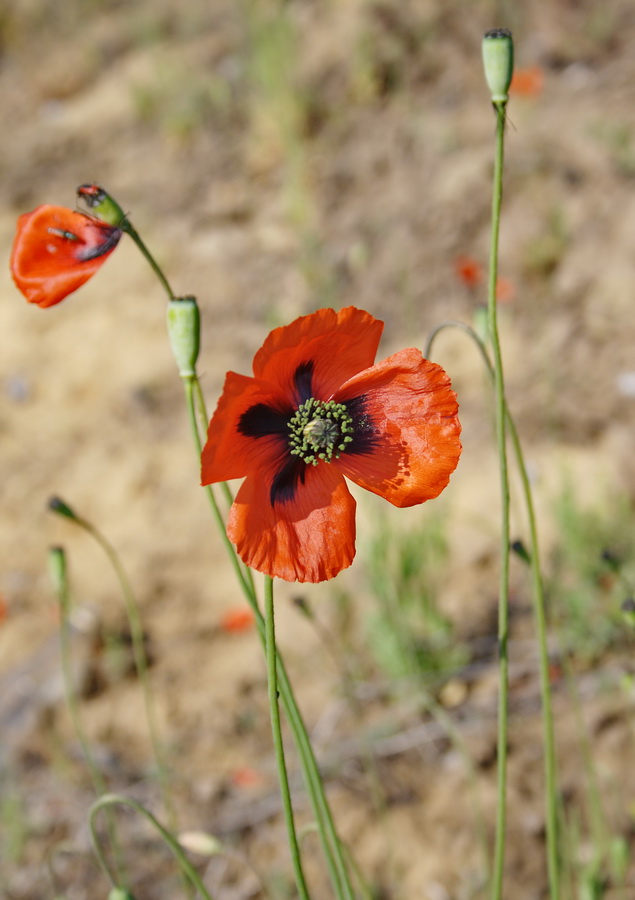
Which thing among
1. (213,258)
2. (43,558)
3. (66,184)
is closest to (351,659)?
(43,558)

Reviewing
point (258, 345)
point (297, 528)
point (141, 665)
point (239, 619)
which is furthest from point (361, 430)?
point (258, 345)

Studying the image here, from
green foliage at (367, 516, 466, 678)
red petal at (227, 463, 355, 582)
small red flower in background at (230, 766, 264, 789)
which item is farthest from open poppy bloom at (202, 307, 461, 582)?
small red flower in background at (230, 766, 264, 789)

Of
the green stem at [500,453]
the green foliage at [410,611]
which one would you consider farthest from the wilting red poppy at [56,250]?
the green foliage at [410,611]

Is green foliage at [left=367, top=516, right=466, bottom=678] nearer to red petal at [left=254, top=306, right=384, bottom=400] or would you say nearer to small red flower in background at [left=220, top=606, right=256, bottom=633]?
small red flower in background at [left=220, top=606, right=256, bottom=633]

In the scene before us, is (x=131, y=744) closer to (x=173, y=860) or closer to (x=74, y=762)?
(x=74, y=762)

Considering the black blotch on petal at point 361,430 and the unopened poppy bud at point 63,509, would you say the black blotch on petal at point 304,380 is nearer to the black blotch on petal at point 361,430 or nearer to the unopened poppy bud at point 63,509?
the black blotch on petal at point 361,430

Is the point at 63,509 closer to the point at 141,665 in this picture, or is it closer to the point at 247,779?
the point at 141,665
